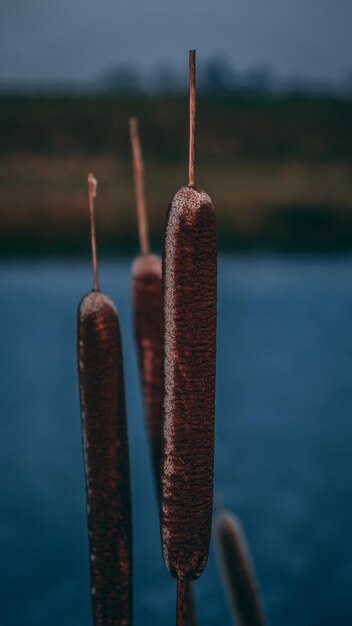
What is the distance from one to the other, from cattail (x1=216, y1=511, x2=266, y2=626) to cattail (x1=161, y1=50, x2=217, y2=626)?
124 cm

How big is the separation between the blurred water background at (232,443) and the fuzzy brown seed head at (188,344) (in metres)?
5.13

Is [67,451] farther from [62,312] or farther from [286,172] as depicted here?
[286,172]

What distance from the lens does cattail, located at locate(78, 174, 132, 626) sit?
1.33 meters

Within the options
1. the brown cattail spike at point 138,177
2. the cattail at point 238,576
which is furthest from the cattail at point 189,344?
the cattail at point 238,576

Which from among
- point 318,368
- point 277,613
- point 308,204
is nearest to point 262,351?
→ point 318,368

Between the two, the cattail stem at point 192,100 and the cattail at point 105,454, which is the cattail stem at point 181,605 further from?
the cattail stem at point 192,100

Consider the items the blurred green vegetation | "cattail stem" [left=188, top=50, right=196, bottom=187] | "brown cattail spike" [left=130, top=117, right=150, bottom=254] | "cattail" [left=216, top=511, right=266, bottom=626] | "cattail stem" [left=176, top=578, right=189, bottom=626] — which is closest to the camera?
"cattail stem" [left=188, top=50, right=196, bottom=187]

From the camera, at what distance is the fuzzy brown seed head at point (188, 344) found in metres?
1.11

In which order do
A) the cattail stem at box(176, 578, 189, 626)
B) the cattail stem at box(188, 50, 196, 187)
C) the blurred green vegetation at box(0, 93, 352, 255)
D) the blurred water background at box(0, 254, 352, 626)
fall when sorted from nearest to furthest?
the cattail stem at box(188, 50, 196, 187), the cattail stem at box(176, 578, 189, 626), the blurred water background at box(0, 254, 352, 626), the blurred green vegetation at box(0, 93, 352, 255)

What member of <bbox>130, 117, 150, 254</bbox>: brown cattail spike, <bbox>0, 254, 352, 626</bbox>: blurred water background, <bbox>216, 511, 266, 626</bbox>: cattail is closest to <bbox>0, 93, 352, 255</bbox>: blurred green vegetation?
<bbox>0, 254, 352, 626</bbox>: blurred water background

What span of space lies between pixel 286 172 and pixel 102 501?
9082mm

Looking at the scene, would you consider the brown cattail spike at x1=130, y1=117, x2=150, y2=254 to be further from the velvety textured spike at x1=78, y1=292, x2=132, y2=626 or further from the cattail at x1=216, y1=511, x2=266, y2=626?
the cattail at x1=216, y1=511, x2=266, y2=626

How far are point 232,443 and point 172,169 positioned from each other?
9.96 feet

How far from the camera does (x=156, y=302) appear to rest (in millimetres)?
1646
